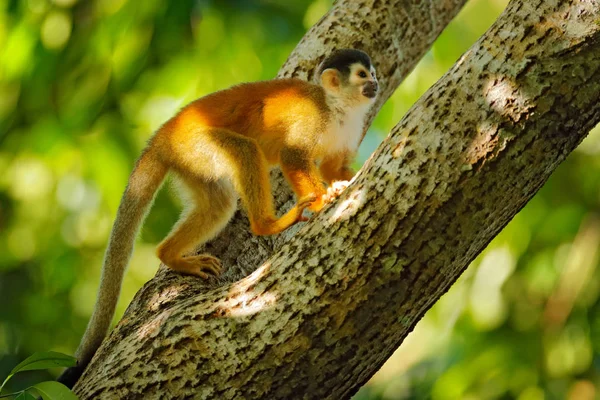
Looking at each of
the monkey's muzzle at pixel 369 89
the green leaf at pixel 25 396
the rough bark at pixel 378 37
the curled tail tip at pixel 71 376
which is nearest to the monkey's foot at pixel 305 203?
the rough bark at pixel 378 37

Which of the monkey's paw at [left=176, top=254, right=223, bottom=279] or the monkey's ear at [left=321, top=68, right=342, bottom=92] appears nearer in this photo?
the monkey's paw at [left=176, top=254, right=223, bottom=279]

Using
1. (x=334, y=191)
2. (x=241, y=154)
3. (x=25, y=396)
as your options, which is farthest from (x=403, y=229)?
(x=25, y=396)

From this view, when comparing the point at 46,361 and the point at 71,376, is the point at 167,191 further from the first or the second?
the point at 46,361

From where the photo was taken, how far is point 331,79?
440cm

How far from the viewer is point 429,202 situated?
2986mm

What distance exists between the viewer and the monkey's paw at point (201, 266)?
4164 millimetres

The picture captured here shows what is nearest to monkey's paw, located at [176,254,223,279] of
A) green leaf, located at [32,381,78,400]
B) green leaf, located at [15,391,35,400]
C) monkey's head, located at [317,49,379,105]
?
monkey's head, located at [317,49,379,105]

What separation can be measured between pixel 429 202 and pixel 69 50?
424 cm

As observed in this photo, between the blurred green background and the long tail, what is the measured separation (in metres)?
1.61

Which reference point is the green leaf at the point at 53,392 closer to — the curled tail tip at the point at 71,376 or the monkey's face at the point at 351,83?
the curled tail tip at the point at 71,376

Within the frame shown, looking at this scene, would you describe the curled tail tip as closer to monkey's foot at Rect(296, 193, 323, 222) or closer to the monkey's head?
monkey's foot at Rect(296, 193, 323, 222)

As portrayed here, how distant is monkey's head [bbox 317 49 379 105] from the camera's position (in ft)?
14.4

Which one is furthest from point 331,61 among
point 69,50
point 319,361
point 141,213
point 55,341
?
point 55,341

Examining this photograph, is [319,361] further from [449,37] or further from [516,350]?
[449,37]
